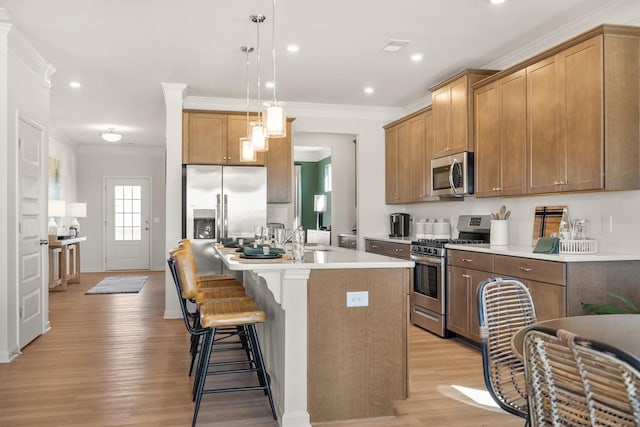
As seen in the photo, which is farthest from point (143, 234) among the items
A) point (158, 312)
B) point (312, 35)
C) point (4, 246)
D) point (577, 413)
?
point (577, 413)

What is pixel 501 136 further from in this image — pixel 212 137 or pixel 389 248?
pixel 212 137

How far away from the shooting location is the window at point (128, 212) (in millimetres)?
10867

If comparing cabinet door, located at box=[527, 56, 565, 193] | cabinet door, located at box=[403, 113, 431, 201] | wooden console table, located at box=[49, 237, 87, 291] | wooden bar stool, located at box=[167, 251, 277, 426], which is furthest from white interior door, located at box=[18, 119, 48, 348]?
cabinet door, located at box=[527, 56, 565, 193]

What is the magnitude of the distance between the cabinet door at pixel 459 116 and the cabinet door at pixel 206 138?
2646 millimetres

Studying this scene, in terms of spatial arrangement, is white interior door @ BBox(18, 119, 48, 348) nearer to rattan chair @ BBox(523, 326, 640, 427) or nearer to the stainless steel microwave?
the stainless steel microwave

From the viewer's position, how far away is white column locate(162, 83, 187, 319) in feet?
19.0

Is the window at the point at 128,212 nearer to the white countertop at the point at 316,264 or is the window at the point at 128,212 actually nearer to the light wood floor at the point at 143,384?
the light wood floor at the point at 143,384

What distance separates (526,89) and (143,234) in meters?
8.86

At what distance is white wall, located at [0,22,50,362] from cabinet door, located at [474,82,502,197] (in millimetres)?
3985

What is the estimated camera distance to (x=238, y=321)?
2.81 metres

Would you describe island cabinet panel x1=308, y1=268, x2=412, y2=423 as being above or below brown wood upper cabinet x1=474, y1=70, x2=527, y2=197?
below

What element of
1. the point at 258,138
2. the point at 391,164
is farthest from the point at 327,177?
the point at 258,138

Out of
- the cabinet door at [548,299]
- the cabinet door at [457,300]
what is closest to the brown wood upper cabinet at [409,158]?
the cabinet door at [457,300]

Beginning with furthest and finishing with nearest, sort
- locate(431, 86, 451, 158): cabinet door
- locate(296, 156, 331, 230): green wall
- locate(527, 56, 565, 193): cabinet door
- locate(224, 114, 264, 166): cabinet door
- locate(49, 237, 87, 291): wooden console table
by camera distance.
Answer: locate(296, 156, 331, 230): green wall → locate(49, 237, 87, 291): wooden console table → locate(224, 114, 264, 166): cabinet door → locate(431, 86, 451, 158): cabinet door → locate(527, 56, 565, 193): cabinet door
